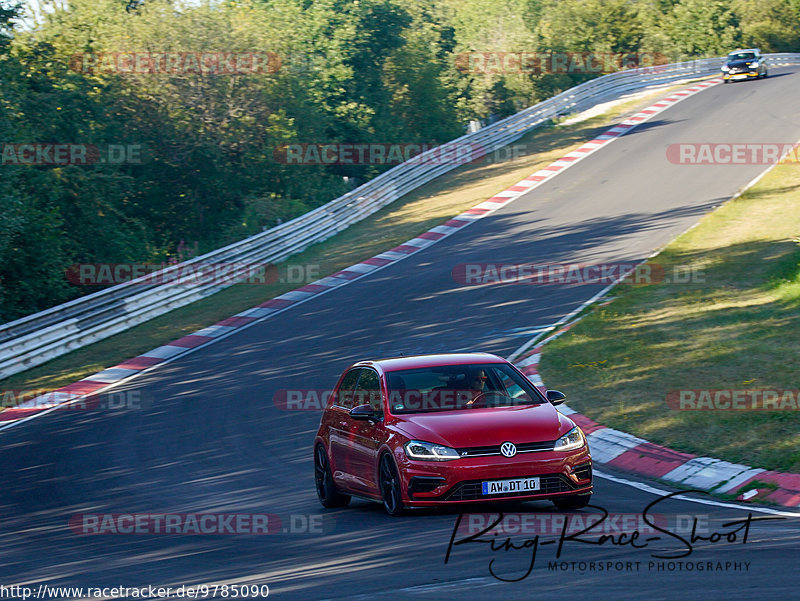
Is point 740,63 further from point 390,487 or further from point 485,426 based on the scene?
point 390,487

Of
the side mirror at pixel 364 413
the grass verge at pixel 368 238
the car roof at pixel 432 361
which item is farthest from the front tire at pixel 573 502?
the grass verge at pixel 368 238

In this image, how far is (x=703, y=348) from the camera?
15.6 m

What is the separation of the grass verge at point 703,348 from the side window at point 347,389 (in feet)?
12.5

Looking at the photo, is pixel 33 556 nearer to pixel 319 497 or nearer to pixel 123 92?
pixel 319 497

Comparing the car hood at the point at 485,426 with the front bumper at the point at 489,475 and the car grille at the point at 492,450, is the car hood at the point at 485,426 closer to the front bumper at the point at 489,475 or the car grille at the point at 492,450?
the car grille at the point at 492,450

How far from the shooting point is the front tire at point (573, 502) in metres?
8.83

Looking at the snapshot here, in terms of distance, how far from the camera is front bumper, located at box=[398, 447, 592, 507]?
8.57m

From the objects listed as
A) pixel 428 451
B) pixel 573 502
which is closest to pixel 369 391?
pixel 428 451

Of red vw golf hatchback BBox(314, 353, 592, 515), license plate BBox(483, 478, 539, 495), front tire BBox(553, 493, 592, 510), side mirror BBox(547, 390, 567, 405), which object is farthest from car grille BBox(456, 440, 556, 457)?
side mirror BBox(547, 390, 567, 405)

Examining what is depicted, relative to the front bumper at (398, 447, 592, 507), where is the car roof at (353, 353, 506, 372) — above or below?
above

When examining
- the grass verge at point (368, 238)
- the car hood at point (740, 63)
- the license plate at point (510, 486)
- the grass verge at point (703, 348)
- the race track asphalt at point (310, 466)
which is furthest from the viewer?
the car hood at point (740, 63)

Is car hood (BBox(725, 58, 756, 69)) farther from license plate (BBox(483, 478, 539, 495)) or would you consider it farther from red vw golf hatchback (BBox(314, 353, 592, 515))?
license plate (BBox(483, 478, 539, 495))

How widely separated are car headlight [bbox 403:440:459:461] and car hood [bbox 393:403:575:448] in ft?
0.15

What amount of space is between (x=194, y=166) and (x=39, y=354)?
1522 cm
